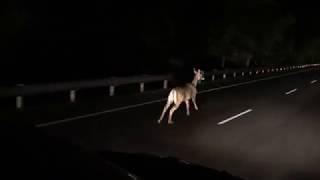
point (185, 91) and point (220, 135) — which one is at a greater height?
point (185, 91)

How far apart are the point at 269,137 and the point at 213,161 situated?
3.42 m

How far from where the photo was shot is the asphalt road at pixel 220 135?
31.9 feet

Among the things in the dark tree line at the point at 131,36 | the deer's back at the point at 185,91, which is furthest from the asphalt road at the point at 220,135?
the dark tree line at the point at 131,36

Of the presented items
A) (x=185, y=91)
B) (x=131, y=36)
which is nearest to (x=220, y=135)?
(x=185, y=91)

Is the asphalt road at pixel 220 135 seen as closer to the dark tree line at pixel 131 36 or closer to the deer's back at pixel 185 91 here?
the deer's back at pixel 185 91

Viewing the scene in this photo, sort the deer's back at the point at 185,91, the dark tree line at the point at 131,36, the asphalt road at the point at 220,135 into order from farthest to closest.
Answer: the dark tree line at the point at 131,36 → the deer's back at the point at 185,91 → the asphalt road at the point at 220,135

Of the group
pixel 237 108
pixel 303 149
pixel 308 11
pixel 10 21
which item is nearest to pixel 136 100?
pixel 237 108

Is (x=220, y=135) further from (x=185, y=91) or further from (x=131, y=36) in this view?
(x=131, y=36)

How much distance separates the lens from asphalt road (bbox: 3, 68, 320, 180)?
383 inches

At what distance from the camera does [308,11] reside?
380 ft

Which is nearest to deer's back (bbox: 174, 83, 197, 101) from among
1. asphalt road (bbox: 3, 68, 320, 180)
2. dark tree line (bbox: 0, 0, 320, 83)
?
asphalt road (bbox: 3, 68, 320, 180)

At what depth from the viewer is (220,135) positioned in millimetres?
12953

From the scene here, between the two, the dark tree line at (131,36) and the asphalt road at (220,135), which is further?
the dark tree line at (131,36)

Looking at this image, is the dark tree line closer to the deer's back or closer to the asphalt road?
the asphalt road
